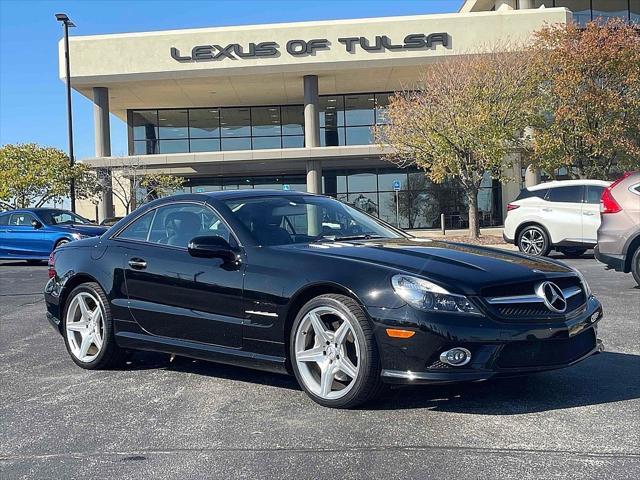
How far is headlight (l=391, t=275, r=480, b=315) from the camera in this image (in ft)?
13.0

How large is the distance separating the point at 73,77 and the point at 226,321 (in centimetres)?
2803

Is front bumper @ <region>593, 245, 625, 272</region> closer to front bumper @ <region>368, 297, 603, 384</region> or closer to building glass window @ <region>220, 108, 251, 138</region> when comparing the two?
front bumper @ <region>368, 297, 603, 384</region>

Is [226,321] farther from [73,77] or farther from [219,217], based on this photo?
[73,77]

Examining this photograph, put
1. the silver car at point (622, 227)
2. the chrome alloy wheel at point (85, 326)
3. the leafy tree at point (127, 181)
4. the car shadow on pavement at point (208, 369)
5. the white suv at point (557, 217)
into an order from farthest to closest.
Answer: the leafy tree at point (127, 181), the white suv at point (557, 217), the silver car at point (622, 227), the chrome alloy wheel at point (85, 326), the car shadow on pavement at point (208, 369)

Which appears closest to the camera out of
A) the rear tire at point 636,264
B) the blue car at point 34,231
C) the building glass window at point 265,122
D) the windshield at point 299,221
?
the windshield at point 299,221

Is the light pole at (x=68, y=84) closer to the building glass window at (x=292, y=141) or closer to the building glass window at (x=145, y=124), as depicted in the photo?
the building glass window at (x=145, y=124)

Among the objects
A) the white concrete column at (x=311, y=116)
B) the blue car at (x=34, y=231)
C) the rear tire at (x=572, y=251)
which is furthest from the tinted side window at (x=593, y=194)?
the white concrete column at (x=311, y=116)

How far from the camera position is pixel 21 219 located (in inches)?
682

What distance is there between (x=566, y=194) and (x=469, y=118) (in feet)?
23.2

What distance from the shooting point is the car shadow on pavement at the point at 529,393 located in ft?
14.2

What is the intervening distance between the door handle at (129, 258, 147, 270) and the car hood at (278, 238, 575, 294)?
4.29 ft

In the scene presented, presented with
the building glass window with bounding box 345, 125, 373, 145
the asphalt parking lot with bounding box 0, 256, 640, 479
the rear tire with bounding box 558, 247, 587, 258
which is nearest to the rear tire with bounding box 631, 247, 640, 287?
the asphalt parking lot with bounding box 0, 256, 640, 479

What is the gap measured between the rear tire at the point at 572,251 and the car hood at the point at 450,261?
11.5m

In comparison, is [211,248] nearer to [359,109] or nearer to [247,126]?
[359,109]
